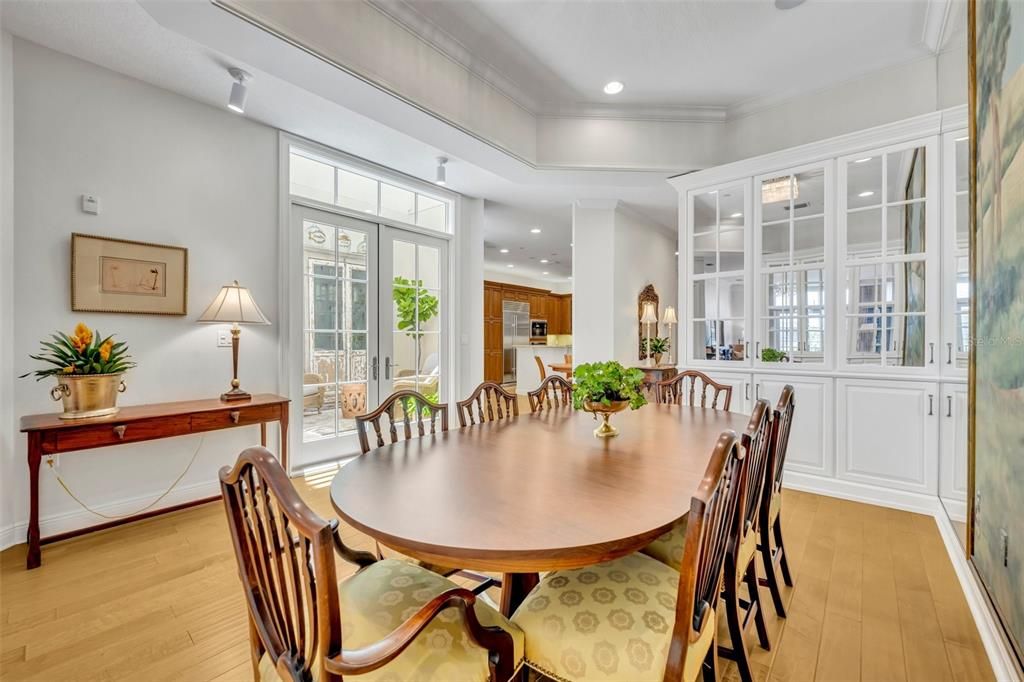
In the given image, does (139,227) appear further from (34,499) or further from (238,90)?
(34,499)

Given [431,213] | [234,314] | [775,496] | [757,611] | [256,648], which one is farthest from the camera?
[431,213]

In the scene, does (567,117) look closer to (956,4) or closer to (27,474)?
(956,4)

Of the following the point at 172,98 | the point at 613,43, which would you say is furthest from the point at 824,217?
the point at 172,98

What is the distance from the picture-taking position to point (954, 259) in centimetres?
284

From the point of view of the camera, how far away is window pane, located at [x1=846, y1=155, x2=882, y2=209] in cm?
316

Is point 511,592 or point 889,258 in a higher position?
point 889,258

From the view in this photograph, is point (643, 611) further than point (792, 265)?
No

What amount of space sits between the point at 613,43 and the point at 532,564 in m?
3.14

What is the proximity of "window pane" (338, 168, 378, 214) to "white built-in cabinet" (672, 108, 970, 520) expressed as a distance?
117 inches

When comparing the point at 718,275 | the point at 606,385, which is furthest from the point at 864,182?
the point at 606,385

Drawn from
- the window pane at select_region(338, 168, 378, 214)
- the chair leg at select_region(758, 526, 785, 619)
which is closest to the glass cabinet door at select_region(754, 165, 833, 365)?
the chair leg at select_region(758, 526, 785, 619)

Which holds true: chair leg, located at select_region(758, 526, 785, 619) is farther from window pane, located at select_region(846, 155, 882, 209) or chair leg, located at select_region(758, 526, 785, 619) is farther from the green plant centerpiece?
window pane, located at select_region(846, 155, 882, 209)

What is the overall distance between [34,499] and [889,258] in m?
5.29

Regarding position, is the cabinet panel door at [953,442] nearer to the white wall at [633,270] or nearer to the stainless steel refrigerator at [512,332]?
the white wall at [633,270]
